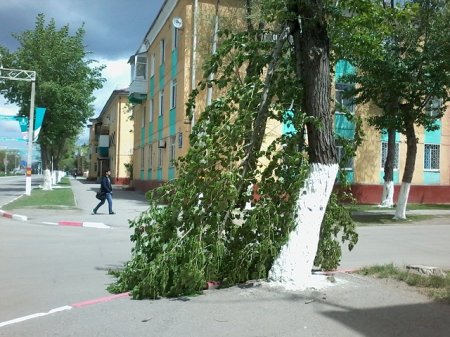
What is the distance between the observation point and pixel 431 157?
97.6ft

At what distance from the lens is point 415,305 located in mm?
5668

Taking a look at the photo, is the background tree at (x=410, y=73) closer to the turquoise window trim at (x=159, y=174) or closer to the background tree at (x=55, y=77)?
the turquoise window trim at (x=159, y=174)

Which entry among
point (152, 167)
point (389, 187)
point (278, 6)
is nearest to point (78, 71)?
point (152, 167)

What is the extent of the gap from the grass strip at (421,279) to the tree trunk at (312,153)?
130 cm

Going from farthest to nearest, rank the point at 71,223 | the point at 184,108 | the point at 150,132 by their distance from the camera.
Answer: the point at 150,132
the point at 184,108
the point at 71,223

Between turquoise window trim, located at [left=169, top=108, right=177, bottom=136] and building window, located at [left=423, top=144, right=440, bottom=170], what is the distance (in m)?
14.2

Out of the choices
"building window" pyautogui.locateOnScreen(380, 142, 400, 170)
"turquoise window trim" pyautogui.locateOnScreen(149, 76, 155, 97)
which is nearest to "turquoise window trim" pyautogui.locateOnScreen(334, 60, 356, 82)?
"building window" pyautogui.locateOnScreen(380, 142, 400, 170)

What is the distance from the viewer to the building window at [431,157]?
29578 mm

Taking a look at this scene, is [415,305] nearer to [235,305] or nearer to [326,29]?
[235,305]

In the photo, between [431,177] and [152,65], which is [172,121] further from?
[431,177]

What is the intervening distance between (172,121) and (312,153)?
72.9ft

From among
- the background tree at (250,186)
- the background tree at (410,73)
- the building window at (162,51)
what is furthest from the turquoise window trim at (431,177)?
the background tree at (250,186)

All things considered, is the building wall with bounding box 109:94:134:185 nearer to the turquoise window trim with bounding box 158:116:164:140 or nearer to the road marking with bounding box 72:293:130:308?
the turquoise window trim with bounding box 158:116:164:140

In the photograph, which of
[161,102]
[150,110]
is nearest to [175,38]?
[161,102]
